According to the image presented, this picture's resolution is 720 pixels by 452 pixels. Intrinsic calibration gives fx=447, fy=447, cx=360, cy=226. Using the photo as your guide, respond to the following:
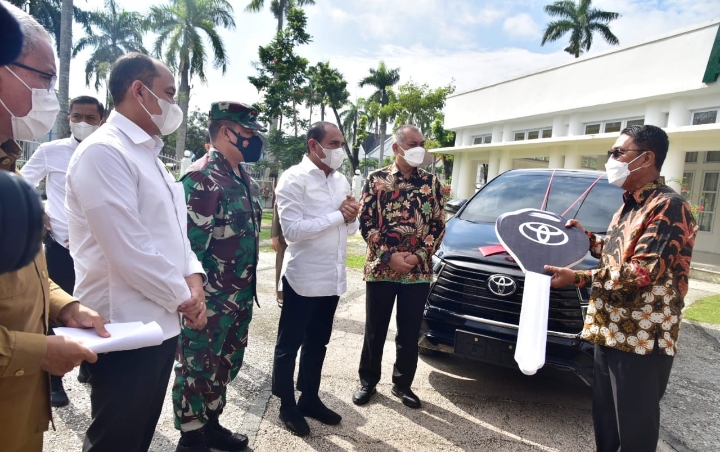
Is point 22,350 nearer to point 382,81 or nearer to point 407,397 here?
point 407,397

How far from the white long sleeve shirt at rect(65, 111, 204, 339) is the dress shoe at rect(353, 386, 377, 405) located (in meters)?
1.80

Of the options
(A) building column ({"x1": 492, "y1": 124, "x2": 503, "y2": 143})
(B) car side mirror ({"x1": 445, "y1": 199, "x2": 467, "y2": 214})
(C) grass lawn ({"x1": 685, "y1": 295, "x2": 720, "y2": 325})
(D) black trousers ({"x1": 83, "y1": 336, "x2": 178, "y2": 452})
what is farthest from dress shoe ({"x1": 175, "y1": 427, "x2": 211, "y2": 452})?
(A) building column ({"x1": 492, "y1": 124, "x2": 503, "y2": 143})

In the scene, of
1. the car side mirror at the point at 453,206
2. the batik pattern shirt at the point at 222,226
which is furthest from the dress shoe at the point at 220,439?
the car side mirror at the point at 453,206

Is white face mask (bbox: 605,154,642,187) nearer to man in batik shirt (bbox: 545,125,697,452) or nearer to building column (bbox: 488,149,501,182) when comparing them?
man in batik shirt (bbox: 545,125,697,452)

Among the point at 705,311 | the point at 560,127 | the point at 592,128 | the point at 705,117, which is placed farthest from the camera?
the point at 560,127

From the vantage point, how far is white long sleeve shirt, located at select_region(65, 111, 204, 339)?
1.64m

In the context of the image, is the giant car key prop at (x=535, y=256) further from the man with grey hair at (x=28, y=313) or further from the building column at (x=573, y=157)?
the building column at (x=573, y=157)

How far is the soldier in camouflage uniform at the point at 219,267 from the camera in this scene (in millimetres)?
2408

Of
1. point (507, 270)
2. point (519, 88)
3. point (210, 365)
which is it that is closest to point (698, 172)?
point (519, 88)

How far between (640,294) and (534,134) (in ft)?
56.4

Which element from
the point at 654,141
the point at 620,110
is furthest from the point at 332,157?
the point at 620,110

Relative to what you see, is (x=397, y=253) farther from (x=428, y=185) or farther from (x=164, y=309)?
(x=164, y=309)

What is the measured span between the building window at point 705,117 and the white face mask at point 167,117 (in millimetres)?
13414

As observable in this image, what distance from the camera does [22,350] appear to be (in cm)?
118
